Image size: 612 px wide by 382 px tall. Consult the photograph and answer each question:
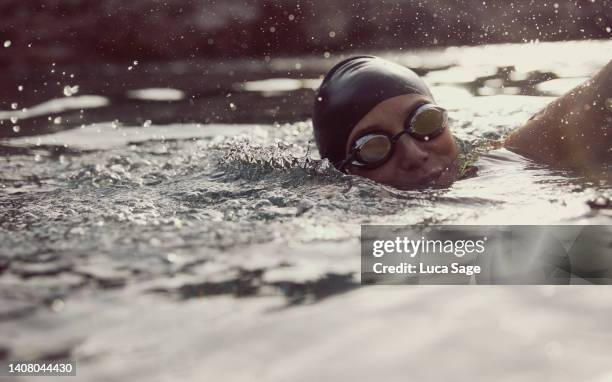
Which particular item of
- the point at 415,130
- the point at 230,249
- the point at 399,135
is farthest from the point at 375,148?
the point at 230,249

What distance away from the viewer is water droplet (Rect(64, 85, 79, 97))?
9.51 metres

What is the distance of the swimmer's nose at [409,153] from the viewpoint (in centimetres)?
468

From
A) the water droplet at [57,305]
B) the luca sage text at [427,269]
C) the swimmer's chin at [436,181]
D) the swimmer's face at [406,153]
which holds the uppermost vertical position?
the swimmer's face at [406,153]

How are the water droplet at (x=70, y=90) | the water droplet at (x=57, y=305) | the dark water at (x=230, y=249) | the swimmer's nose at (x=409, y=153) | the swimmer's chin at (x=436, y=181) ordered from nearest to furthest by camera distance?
the dark water at (x=230, y=249) → the water droplet at (x=57, y=305) → the swimmer's chin at (x=436, y=181) → the swimmer's nose at (x=409, y=153) → the water droplet at (x=70, y=90)

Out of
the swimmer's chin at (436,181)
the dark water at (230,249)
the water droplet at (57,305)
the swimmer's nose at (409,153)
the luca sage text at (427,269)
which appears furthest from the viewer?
the swimmer's nose at (409,153)

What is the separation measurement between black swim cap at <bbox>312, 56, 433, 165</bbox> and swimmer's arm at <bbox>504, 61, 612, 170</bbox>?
2.62ft

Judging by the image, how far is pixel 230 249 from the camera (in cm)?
352

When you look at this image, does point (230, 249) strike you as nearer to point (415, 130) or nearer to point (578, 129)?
point (415, 130)

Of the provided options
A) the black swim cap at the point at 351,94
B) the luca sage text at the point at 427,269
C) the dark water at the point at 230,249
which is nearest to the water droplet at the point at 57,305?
the dark water at the point at 230,249

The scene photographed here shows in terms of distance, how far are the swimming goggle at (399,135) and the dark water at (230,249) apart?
0.70ft

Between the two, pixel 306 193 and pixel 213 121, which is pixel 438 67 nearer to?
pixel 213 121

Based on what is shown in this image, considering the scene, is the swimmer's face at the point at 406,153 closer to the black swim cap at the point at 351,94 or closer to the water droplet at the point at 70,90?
the black swim cap at the point at 351,94

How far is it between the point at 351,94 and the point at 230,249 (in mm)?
1855

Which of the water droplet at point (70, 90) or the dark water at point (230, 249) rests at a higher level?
the water droplet at point (70, 90)
